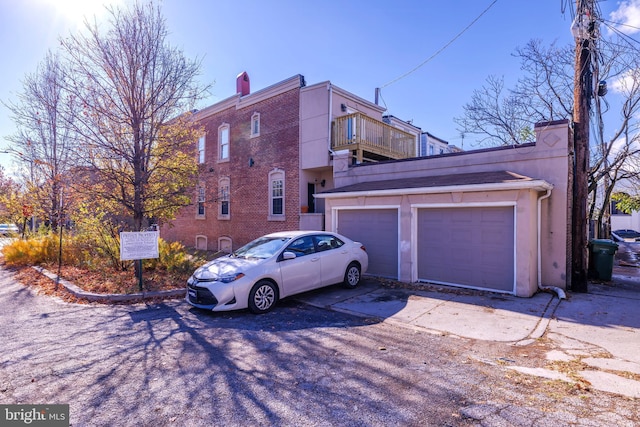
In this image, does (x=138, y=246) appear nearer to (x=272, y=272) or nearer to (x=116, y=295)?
(x=116, y=295)

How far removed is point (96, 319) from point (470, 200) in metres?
8.40

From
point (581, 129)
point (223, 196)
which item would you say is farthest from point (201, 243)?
point (581, 129)

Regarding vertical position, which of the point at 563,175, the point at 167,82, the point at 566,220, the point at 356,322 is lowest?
the point at 356,322

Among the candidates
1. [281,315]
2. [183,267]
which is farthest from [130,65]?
[281,315]

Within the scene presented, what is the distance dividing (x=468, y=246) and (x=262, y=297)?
17.2 ft

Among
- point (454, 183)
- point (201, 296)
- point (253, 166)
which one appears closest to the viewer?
point (201, 296)

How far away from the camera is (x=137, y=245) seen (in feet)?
27.7

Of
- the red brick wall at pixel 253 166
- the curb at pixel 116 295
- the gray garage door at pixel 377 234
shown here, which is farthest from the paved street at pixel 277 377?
the red brick wall at pixel 253 166

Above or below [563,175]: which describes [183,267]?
below

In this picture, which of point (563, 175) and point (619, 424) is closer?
point (619, 424)

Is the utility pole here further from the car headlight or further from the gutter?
the car headlight

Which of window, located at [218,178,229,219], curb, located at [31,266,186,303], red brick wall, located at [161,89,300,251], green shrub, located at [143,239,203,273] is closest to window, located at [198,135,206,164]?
red brick wall, located at [161,89,300,251]

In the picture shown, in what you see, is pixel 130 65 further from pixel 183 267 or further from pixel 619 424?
pixel 619 424

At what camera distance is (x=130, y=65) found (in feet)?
30.2
